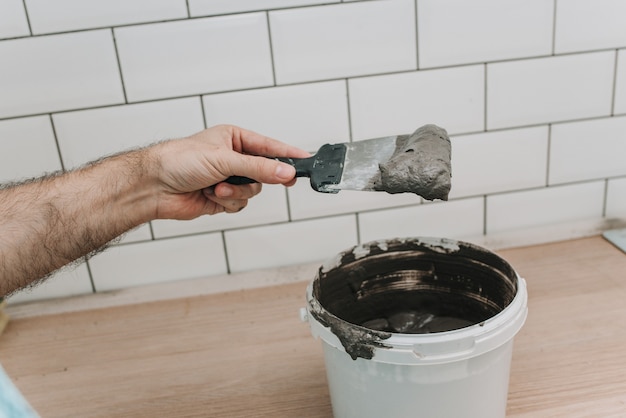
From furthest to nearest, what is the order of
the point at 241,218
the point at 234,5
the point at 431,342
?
the point at 241,218 < the point at 234,5 < the point at 431,342

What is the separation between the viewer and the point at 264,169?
70 cm

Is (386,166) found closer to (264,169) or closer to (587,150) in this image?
(264,169)

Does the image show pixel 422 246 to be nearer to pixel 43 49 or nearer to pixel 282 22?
pixel 282 22

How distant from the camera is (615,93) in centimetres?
104

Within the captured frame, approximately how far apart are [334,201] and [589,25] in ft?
1.81

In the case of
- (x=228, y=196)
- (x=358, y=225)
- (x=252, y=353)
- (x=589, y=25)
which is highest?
(x=589, y=25)

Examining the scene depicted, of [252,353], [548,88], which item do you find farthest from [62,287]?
[548,88]

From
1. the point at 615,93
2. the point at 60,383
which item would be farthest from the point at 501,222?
the point at 60,383

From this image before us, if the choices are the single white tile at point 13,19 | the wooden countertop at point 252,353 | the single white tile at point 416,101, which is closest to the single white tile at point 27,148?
the single white tile at point 13,19

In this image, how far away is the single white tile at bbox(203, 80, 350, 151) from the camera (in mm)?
967

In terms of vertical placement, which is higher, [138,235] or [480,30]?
[480,30]

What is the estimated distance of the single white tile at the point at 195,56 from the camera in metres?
0.92

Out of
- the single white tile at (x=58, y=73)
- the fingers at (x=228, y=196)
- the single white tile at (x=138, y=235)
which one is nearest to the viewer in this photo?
the fingers at (x=228, y=196)

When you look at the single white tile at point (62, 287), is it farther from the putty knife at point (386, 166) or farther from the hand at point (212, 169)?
the putty knife at point (386, 166)
